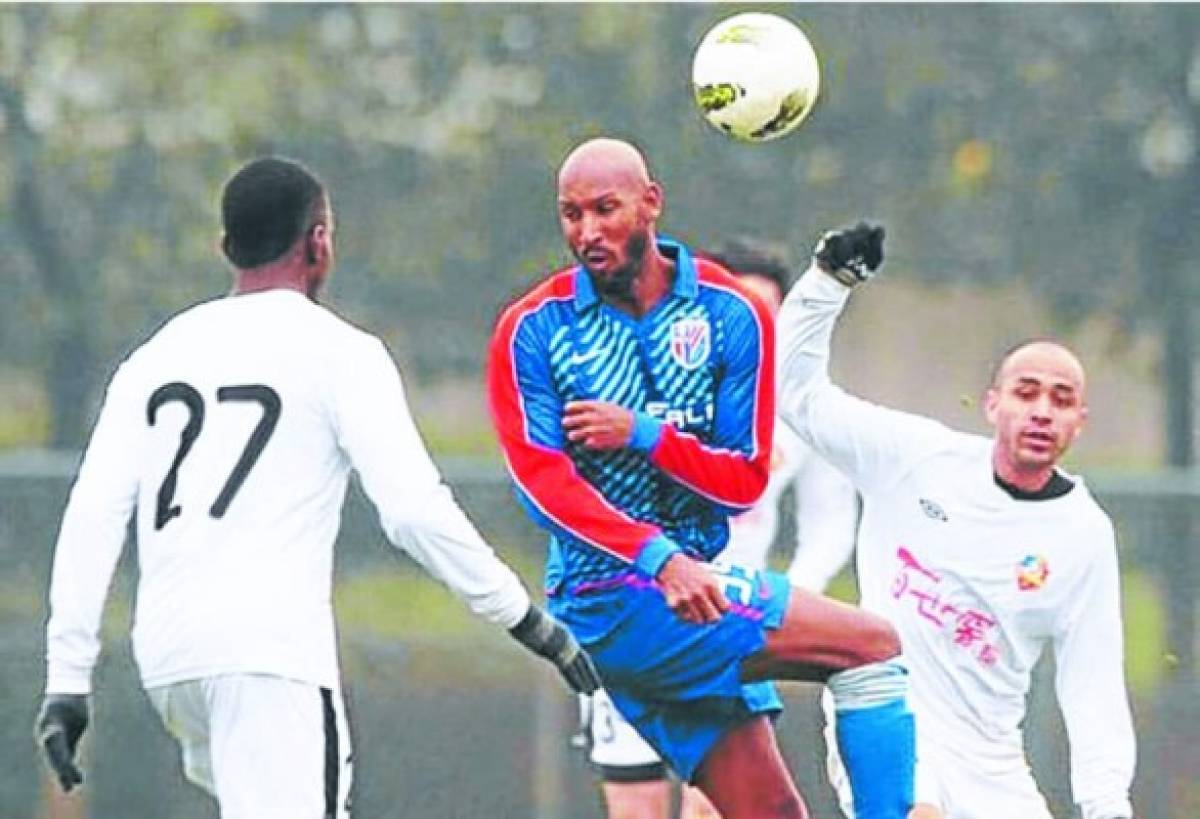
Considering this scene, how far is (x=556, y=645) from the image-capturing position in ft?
21.6

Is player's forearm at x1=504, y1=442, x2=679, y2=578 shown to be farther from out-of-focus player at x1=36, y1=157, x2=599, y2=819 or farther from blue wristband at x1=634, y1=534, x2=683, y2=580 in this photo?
out-of-focus player at x1=36, y1=157, x2=599, y2=819

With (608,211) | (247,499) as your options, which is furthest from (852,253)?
(247,499)

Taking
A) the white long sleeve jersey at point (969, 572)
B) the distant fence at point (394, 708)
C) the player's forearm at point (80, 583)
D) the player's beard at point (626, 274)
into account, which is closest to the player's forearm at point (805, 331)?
the white long sleeve jersey at point (969, 572)

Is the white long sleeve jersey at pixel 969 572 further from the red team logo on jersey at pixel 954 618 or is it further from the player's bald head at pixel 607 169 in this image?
the player's bald head at pixel 607 169

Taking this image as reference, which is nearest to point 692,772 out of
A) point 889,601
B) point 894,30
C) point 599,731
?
point 889,601

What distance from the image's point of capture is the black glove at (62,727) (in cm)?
658

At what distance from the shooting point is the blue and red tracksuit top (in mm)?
7133

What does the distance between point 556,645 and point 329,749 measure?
1.57ft

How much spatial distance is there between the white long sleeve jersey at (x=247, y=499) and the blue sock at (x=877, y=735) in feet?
3.22

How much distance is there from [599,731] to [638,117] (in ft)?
11.5

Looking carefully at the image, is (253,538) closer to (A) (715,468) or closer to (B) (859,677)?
(A) (715,468)

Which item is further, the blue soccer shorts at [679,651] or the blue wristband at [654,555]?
the blue soccer shorts at [679,651]

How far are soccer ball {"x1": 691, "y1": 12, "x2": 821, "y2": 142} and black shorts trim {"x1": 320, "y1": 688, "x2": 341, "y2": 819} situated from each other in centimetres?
192

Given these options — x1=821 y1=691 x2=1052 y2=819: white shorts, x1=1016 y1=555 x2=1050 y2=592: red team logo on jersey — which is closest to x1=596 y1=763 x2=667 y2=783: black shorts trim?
x1=821 y1=691 x2=1052 y2=819: white shorts
